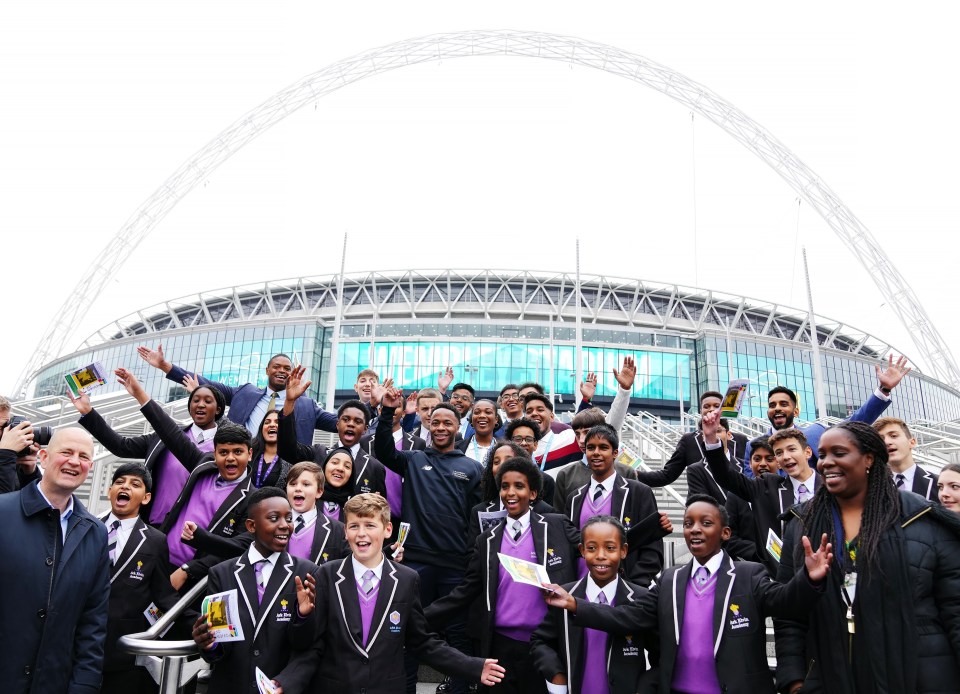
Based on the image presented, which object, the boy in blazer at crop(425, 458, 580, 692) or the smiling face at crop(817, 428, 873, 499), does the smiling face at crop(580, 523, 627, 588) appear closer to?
the boy in blazer at crop(425, 458, 580, 692)

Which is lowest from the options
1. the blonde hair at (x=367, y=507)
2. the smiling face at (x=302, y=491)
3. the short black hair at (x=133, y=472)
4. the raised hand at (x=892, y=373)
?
the blonde hair at (x=367, y=507)

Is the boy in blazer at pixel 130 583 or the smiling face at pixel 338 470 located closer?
the boy in blazer at pixel 130 583

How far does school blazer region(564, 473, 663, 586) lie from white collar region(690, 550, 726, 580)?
581 millimetres

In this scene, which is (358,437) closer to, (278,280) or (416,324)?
(416,324)

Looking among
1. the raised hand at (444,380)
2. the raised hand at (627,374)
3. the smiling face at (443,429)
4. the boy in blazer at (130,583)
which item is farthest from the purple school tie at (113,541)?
the raised hand at (444,380)

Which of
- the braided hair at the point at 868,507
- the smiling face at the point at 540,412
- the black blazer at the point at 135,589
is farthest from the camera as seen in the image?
the smiling face at the point at 540,412

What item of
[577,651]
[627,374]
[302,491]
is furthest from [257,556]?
[627,374]

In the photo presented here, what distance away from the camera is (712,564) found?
3943 millimetres

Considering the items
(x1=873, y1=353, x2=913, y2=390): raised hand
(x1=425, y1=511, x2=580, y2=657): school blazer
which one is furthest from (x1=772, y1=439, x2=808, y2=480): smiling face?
(x1=425, y1=511, x2=580, y2=657): school blazer

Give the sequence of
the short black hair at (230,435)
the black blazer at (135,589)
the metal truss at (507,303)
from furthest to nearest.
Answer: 1. the metal truss at (507,303)
2. the short black hair at (230,435)
3. the black blazer at (135,589)

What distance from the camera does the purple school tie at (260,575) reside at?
13.3 feet

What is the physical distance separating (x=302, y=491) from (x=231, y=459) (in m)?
0.68

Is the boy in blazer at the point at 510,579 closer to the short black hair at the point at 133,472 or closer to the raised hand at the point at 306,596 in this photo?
the raised hand at the point at 306,596

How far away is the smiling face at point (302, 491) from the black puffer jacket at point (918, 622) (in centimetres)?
314
